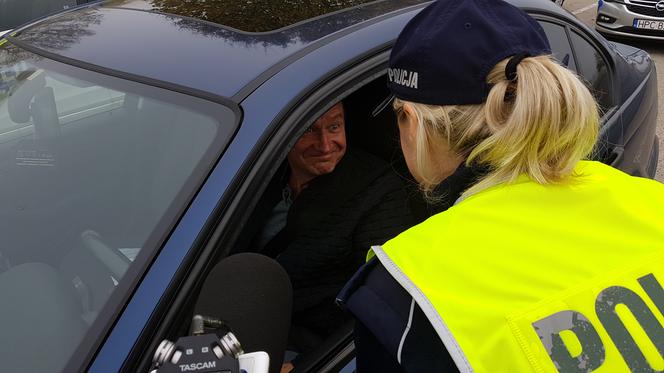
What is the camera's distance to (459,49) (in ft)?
3.71

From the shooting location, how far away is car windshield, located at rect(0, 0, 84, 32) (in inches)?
180

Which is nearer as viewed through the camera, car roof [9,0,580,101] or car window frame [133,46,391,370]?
car window frame [133,46,391,370]

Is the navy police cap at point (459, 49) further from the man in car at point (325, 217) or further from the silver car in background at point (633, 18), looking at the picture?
the silver car in background at point (633, 18)

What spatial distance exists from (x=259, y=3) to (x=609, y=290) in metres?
1.35

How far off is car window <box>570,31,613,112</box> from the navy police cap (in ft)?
5.09

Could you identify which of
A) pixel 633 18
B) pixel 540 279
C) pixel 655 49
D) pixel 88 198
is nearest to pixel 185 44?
pixel 88 198

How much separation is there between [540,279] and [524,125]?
297mm

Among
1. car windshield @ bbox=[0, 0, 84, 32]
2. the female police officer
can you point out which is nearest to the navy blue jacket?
the female police officer

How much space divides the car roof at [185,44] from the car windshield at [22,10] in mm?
2933

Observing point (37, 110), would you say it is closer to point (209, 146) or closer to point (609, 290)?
point (209, 146)

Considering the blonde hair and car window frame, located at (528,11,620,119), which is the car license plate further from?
the blonde hair

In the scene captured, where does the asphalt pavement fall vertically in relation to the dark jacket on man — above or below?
below

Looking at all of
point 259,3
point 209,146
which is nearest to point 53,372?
point 209,146

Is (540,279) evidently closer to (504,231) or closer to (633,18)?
(504,231)
